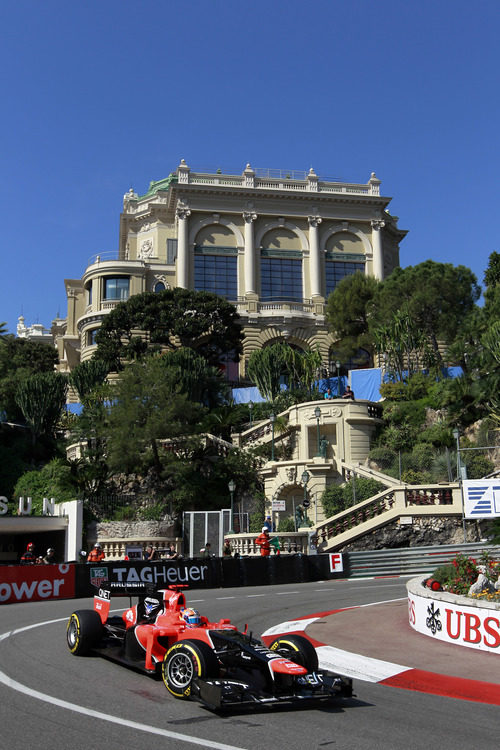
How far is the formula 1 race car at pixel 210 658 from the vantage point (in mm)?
8219

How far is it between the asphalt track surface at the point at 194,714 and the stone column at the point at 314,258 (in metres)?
60.1

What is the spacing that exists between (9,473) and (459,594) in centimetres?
3878

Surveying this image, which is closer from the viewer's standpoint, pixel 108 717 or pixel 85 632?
pixel 108 717

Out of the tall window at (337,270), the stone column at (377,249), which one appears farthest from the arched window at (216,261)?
the stone column at (377,249)

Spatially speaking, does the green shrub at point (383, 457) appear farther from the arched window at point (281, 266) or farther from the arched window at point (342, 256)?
the arched window at point (342, 256)

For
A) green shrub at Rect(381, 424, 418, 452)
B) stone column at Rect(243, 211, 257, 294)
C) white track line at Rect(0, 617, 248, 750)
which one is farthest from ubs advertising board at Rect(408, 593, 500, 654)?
stone column at Rect(243, 211, 257, 294)

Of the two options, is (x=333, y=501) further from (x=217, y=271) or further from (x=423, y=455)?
(x=217, y=271)

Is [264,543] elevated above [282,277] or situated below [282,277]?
below

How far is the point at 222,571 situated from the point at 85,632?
548 inches

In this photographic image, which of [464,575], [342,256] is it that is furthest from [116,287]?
[464,575]

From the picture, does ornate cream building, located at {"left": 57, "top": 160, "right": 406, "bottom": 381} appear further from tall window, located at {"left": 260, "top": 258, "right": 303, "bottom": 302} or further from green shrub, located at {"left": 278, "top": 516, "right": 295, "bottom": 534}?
green shrub, located at {"left": 278, "top": 516, "right": 295, "bottom": 534}

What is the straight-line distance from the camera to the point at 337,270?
74.7 meters

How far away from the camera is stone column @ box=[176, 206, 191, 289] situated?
231 ft

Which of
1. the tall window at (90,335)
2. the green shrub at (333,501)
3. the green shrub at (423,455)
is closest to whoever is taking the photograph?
the green shrub at (333,501)
